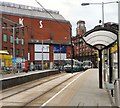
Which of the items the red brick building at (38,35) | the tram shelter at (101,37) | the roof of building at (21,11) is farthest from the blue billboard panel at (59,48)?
the tram shelter at (101,37)

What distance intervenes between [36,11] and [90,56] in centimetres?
2861

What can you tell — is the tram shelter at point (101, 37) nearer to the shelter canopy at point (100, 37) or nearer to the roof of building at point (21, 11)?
the shelter canopy at point (100, 37)

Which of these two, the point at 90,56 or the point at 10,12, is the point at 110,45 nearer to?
the point at 10,12

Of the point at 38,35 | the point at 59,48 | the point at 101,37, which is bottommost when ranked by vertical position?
the point at 101,37

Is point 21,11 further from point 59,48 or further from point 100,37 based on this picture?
point 100,37

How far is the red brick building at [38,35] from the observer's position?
84500 millimetres

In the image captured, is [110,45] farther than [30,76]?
No

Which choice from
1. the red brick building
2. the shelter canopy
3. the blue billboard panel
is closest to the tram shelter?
the shelter canopy

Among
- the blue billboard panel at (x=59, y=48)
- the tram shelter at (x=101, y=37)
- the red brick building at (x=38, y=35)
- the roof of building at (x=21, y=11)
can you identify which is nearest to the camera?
the tram shelter at (x=101, y=37)

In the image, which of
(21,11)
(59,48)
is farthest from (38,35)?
(21,11)

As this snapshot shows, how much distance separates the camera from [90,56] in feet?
366

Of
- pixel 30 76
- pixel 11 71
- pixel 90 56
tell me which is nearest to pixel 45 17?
pixel 90 56

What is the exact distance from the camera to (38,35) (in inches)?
3752

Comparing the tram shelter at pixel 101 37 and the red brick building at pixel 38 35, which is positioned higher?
the red brick building at pixel 38 35
